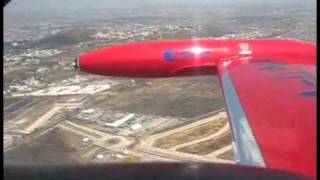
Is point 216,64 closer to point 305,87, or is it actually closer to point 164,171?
point 305,87

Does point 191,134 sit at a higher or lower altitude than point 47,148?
→ higher

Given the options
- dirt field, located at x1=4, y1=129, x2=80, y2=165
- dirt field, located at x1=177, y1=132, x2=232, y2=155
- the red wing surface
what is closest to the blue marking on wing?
the red wing surface

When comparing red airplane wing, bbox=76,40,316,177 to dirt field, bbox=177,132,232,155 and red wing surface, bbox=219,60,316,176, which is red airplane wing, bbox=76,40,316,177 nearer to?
red wing surface, bbox=219,60,316,176

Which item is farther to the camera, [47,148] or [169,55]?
[47,148]

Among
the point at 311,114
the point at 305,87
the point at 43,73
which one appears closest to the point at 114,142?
the point at 305,87

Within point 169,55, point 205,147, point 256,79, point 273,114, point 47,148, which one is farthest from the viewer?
point 47,148

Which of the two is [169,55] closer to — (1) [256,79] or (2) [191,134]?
(1) [256,79]

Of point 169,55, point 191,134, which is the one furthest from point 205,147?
point 169,55

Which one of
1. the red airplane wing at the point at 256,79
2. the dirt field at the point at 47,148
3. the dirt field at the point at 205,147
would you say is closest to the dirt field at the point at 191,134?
the dirt field at the point at 205,147
